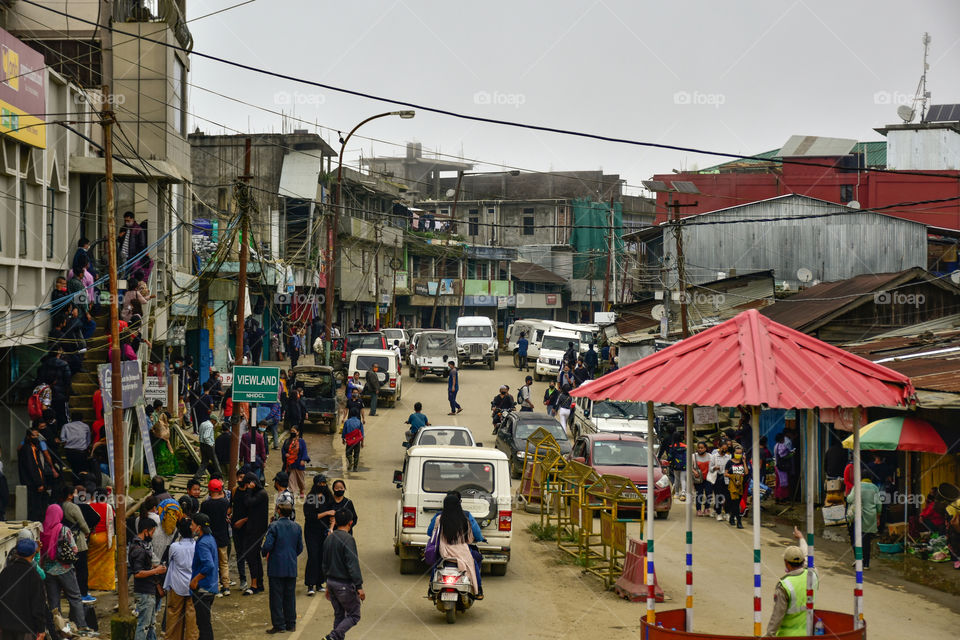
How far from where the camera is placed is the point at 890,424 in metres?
16.4

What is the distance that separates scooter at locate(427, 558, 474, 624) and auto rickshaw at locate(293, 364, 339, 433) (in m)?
18.0

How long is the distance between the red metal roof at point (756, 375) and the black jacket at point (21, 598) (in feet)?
19.3

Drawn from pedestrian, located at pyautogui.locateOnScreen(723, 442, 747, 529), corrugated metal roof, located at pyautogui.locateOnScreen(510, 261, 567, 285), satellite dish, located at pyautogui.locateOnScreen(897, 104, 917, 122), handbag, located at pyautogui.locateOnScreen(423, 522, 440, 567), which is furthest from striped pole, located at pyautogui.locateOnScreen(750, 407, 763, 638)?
corrugated metal roof, located at pyautogui.locateOnScreen(510, 261, 567, 285)

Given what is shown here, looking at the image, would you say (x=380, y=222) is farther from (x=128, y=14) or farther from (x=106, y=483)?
(x=106, y=483)

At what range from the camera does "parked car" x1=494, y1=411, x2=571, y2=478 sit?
23969 millimetres

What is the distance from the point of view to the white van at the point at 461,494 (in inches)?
573

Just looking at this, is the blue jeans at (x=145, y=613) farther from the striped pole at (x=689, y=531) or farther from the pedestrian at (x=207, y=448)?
the pedestrian at (x=207, y=448)

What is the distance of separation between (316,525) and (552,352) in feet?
100

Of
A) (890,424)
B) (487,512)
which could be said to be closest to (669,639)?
(487,512)

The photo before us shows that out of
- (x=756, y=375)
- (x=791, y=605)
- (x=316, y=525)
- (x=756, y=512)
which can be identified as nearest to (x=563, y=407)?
(x=316, y=525)

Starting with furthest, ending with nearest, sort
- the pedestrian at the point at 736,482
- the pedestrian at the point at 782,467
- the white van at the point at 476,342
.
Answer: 1. the white van at the point at 476,342
2. the pedestrian at the point at 782,467
3. the pedestrian at the point at 736,482

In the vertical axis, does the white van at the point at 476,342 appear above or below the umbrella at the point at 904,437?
above

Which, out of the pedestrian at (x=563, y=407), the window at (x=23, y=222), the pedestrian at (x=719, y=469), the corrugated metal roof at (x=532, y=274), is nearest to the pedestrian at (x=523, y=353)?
the pedestrian at (x=563, y=407)

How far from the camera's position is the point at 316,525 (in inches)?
538
